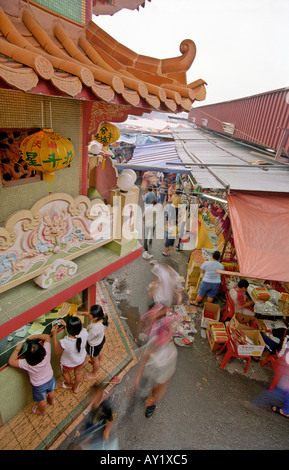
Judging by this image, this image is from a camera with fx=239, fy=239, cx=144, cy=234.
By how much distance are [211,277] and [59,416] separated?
446cm

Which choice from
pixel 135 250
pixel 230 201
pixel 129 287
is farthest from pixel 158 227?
pixel 135 250

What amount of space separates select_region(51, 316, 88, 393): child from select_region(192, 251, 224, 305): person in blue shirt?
3646 millimetres

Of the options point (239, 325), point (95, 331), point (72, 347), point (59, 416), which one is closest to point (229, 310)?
point (239, 325)

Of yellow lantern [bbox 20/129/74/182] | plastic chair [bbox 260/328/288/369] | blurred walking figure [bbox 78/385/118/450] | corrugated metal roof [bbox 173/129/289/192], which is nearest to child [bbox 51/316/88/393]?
blurred walking figure [bbox 78/385/118/450]

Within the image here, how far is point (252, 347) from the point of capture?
16.6 feet

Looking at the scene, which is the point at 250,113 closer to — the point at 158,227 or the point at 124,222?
the point at 158,227

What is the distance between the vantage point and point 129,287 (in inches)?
297

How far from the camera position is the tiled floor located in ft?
12.2

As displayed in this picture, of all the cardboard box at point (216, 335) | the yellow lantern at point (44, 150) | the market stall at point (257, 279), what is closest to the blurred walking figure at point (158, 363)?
the cardboard box at point (216, 335)

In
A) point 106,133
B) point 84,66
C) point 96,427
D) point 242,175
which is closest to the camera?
point 84,66

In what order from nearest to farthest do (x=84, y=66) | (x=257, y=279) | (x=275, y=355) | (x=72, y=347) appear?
(x=84, y=66)
(x=72, y=347)
(x=275, y=355)
(x=257, y=279)

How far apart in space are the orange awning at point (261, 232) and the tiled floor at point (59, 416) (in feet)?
10.7

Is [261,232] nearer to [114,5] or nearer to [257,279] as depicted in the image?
[257,279]

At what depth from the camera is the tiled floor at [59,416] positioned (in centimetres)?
373
